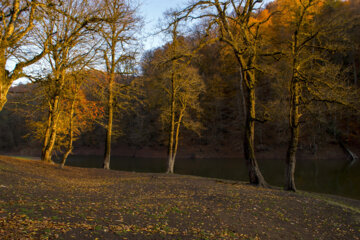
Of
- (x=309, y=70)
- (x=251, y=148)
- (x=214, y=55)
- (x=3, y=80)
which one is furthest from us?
(x=214, y=55)

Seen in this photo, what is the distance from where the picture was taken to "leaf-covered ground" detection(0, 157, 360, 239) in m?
4.94

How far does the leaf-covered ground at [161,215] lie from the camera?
16.2ft

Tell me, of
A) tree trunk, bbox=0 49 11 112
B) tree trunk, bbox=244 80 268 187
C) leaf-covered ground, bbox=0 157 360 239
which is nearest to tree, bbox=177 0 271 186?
tree trunk, bbox=244 80 268 187

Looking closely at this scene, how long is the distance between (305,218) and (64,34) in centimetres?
1567

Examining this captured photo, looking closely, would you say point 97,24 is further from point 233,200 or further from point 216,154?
point 216,154

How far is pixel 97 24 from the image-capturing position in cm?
1102

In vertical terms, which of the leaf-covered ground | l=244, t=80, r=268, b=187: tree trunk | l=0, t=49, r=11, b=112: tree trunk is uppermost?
l=0, t=49, r=11, b=112: tree trunk

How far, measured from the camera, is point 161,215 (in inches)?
259

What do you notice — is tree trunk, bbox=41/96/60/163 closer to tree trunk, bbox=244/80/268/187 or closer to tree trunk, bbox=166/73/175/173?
tree trunk, bbox=166/73/175/173

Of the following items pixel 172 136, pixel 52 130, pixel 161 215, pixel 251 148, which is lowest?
pixel 161 215

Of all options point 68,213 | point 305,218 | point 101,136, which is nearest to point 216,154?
point 101,136

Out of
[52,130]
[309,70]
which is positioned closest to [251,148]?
[309,70]

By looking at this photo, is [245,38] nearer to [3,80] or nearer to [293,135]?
[293,135]

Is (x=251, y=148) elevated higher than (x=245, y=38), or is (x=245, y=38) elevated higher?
(x=245, y=38)
